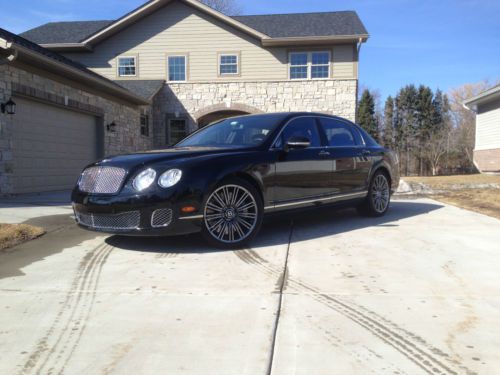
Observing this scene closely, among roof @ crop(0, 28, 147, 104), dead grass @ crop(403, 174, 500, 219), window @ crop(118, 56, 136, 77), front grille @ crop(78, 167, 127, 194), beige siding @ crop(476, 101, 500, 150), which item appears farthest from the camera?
window @ crop(118, 56, 136, 77)

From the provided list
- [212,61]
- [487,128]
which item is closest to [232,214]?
[212,61]

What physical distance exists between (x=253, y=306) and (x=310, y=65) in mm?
17274

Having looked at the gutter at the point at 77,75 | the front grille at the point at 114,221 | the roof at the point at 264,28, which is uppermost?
the roof at the point at 264,28

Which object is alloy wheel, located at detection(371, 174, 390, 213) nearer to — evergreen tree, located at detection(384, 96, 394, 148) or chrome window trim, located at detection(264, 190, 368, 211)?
chrome window trim, located at detection(264, 190, 368, 211)

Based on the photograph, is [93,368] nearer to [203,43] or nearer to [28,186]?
[28,186]

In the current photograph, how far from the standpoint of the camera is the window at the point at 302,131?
5.25 metres

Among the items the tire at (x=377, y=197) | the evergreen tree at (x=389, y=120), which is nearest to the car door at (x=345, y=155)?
the tire at (x=377, y=197)

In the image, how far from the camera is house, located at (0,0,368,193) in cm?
1862

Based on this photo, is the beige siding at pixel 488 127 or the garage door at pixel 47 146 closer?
the garage door at pixel 47 146

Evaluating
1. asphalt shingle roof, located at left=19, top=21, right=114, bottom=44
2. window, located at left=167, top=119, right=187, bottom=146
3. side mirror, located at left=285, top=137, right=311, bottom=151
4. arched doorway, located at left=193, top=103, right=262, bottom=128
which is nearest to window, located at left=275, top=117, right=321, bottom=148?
side mirror, located at left=285, top=137, right=311, bottom=151

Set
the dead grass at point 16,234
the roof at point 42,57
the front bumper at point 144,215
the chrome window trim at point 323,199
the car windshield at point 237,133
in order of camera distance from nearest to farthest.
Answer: the front bumper at point 144,215, the dead grass at point 16,234, the chrome window trim at point 323,199, the car windshield at point 237,133, the roof at point 42,57

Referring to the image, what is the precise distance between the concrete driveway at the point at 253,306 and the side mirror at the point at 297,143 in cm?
112

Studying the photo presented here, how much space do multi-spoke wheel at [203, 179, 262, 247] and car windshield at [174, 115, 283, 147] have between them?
2.13 ft

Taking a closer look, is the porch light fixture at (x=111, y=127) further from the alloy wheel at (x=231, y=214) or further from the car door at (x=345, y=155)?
the alloy wheel at (x=231, y=214)
